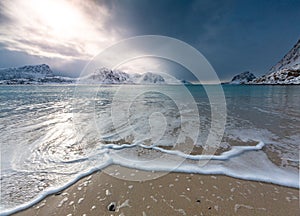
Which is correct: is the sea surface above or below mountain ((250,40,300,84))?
below

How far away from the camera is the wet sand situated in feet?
8.48

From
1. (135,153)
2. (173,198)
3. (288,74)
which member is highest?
(288,74)

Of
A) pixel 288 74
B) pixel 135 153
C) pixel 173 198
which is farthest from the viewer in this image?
pixel 288 74

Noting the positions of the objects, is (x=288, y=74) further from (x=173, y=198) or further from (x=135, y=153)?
(x=173, y=198)

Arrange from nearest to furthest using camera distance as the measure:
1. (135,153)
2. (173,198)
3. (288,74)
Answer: (173,198) < (135,153) < (288,74)

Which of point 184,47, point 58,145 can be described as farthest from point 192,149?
point 184,47

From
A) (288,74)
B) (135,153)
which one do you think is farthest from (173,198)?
(288,74)

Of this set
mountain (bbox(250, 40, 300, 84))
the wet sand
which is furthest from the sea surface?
Result: mountain (bbox(250, 40, 300, 84))

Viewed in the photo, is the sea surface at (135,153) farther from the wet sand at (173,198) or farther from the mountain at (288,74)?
the mountain at (288,74)

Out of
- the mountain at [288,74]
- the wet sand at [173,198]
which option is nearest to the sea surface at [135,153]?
the wet sand at [173,198]

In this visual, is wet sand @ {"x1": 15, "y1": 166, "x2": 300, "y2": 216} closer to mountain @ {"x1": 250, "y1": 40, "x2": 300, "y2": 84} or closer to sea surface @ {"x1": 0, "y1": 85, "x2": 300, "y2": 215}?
sea surface @ {"x1": 0, "y1": 85, "x2": 300, "y2": 215}

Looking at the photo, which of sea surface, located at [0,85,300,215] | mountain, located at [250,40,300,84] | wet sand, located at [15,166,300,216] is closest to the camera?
wet sand, located at [15,166,300,216]

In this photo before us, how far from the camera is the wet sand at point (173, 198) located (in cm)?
259

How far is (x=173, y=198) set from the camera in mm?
2883
